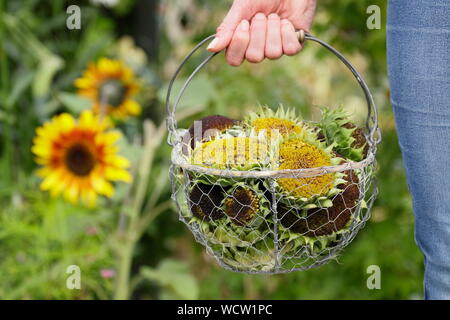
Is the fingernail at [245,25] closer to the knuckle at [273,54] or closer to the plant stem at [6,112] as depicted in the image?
the knuckle at [273,54]

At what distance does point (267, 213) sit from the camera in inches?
33.9

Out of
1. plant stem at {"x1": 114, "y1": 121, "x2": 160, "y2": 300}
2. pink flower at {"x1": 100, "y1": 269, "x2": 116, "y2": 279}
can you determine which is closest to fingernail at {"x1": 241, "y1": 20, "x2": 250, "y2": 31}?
plant stem at {"x1": 114, "y1": 121, "x2": 160, "y2": 300}

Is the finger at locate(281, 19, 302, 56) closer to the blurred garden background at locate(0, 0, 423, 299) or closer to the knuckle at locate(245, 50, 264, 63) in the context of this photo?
the knuckle at locate(245, 50, 264, 63)

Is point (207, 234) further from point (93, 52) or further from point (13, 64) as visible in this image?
point (13, 64)

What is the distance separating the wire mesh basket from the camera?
2.79 feet

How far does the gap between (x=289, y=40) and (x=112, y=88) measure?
106cm

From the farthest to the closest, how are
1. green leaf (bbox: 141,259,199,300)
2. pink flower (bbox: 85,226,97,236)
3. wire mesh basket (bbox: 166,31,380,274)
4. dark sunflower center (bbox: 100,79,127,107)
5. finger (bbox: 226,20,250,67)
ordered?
dark sunflower center (bbox: 100,79,127,107) < pink flower (bbox: 85,226,97,236) < green leaf (bbox: 141,259,199,300) < finger (bbox: 226,20,250,67) < wire mesh basket (bbox: 166,31,380,274)

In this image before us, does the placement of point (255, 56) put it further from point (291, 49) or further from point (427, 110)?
point (427, 110)

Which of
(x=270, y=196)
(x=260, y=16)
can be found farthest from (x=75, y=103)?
(x=270, y=196)

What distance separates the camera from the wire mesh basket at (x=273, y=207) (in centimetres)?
85

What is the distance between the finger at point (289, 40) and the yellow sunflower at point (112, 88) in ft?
3.32

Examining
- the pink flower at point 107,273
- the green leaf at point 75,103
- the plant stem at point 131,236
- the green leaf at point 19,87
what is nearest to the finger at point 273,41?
the plant stem at point 131,236

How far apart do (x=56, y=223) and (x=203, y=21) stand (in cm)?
118

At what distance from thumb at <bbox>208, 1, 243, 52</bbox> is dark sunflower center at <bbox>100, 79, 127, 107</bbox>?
1006mm
